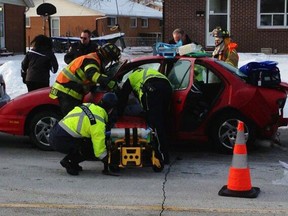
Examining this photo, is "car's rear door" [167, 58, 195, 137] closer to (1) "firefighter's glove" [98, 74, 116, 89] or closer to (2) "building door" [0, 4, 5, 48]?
(1) "firefighter's glove" [98, 74, 116, 89]

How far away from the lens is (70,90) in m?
7.69

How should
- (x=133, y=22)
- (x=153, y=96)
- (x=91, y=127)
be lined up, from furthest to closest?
(x=133, y=22) → (x=153, y=96) → (x=91, y=127)

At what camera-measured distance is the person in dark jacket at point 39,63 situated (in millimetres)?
9414

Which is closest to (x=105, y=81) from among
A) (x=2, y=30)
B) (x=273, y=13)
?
(x=273, y=13)

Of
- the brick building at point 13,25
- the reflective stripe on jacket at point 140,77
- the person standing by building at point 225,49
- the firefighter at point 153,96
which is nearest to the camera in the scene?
the firefighter at point 153,96

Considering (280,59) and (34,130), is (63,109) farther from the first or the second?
(280,59)

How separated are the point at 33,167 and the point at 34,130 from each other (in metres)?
0.98

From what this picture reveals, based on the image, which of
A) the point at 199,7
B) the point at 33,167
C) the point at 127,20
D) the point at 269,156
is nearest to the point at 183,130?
the point at 269,156

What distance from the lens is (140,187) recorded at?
6.37 metres

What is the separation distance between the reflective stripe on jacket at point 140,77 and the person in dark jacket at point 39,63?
243 centimetres

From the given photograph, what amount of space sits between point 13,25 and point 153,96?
25027 millimetres

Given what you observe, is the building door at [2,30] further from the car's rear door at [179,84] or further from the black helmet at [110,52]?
the black helmet at [110,52]

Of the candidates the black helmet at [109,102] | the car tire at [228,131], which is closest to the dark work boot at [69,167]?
the black helmet at [109,102]

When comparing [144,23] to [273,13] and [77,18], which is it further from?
[273,13]
